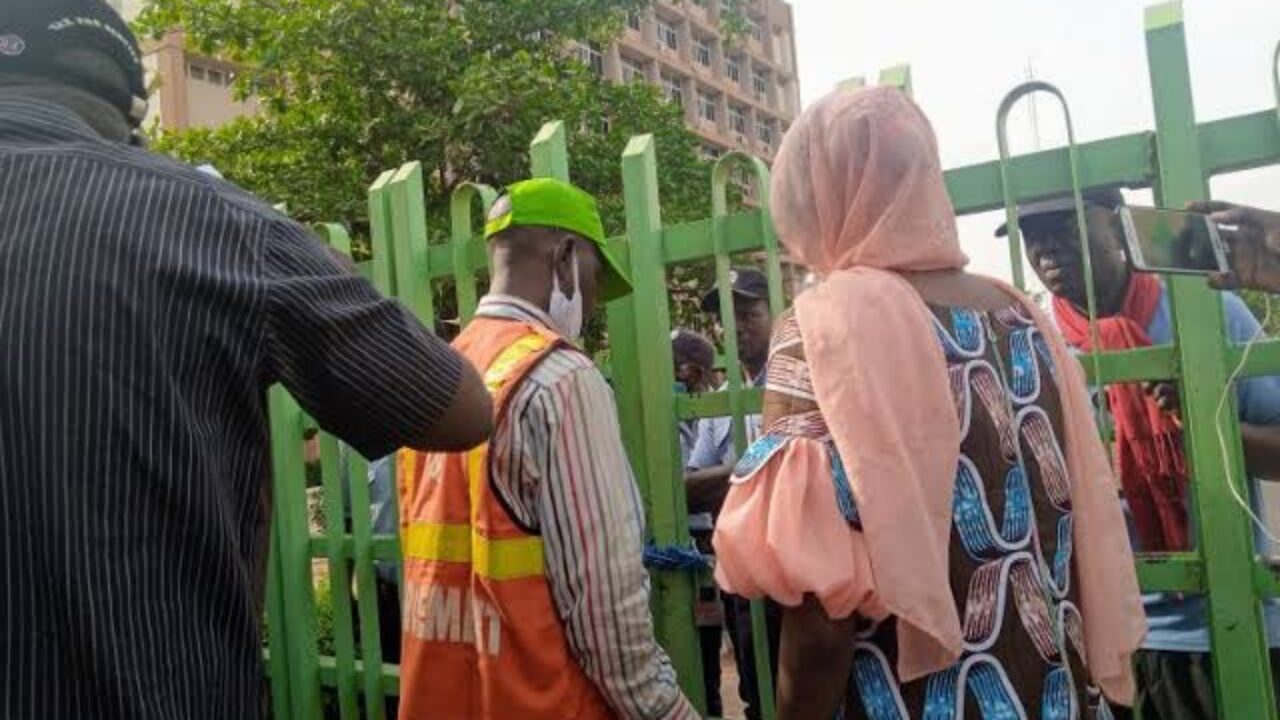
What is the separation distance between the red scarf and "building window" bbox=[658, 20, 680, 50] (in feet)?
141

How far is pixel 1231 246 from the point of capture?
5.56ft

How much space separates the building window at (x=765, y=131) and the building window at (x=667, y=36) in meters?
8.27

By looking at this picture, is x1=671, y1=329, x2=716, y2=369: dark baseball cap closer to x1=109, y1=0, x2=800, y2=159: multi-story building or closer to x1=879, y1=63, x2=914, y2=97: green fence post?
x1=879, y1=63, x2=914, y2=97: green fence post

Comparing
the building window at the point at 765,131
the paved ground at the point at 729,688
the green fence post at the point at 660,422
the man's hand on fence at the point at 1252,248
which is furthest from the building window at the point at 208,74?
the building window at the point at 765,131

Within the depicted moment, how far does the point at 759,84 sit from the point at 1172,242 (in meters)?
53.2

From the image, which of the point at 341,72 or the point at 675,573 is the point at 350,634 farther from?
the point at 341,72

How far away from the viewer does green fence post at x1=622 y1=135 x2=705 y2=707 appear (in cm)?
232

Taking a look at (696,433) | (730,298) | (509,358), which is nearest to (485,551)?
(509,358)

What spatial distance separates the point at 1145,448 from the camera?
220 cm

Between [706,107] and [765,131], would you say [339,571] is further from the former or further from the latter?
[765,131]

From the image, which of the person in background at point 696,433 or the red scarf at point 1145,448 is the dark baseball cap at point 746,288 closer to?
the person in background at point 696,433

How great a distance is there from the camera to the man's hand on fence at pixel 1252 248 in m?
1.68

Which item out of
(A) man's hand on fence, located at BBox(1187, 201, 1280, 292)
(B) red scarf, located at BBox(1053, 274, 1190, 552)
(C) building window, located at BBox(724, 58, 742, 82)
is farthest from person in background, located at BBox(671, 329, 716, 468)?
(C) building window, located at BBox(724, 58, 742, 82)

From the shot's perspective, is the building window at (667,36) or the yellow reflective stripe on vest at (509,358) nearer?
the yellow reflective stripe on vest at (509,358)
